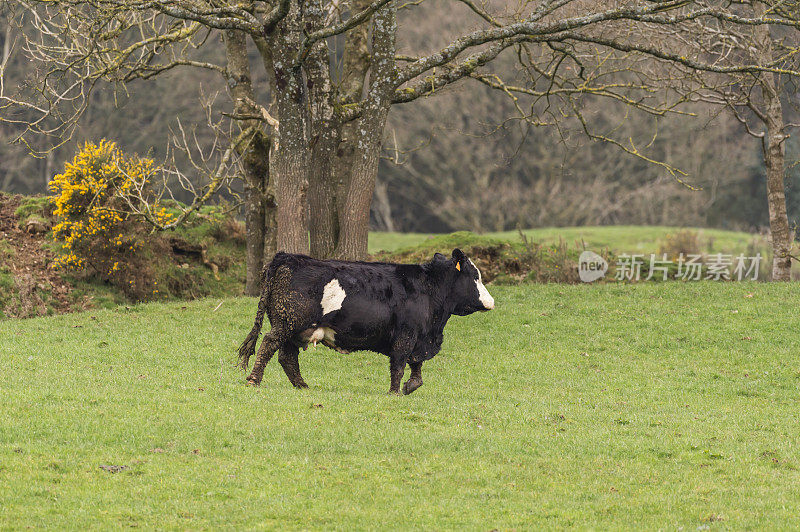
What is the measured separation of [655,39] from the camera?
97.1 ft

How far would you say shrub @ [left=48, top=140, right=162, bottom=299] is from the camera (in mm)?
26516

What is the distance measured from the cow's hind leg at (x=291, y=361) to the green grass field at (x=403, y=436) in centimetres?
39

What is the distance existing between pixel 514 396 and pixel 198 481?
7270mm

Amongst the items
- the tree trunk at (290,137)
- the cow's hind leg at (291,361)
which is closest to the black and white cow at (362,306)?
the cow's hind leg at (291,361)

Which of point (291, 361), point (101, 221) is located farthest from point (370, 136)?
point (101, 221)

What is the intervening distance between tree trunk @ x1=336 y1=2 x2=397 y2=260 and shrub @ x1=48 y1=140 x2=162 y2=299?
842 centimetres

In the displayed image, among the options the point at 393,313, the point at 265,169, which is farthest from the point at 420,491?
the point at 265,169

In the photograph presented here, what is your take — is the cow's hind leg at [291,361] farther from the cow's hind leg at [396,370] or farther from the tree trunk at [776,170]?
the tree trunk at [776,170]

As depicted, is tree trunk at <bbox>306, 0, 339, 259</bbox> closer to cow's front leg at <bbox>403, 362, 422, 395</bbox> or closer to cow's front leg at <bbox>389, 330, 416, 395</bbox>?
cow's front leg at <bbox>403, 362, 422, 395</bbox>

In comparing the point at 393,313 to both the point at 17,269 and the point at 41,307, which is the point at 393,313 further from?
the point at 17,269

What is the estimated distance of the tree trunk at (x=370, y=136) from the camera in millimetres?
20234

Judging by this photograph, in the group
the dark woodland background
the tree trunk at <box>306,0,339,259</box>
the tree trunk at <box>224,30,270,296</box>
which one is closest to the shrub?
the tree trunk at <box>224,30,270,296</box>

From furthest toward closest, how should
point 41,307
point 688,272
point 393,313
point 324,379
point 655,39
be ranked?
point 688,272 → point 655,39 → point 41,307 → point 324,379 → point 393,313

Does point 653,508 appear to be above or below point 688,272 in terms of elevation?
below
